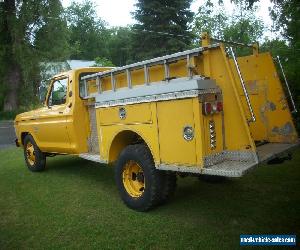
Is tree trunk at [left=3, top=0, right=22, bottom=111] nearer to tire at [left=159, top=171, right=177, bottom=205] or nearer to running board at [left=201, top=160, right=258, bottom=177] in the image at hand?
tire at [left=159, top=171, right=177, bottom=205]

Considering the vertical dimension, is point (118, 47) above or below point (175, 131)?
above

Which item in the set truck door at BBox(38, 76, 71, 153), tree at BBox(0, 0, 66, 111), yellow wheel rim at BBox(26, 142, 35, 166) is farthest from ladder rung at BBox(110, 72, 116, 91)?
tree at BBox(0, 0, 66, 111)

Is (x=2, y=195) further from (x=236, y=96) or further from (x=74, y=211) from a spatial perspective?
(x=236, y=96)

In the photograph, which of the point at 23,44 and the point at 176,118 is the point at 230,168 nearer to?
the point at 176,118

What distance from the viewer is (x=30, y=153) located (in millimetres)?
9344

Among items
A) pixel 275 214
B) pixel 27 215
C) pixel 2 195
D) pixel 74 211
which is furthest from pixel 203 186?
pixel 2 195

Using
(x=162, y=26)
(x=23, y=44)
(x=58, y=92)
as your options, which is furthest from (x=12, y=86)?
(x=58, y=92)

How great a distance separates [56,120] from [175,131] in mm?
3539

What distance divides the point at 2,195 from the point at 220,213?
4176 millimetres

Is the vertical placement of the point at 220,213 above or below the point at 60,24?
below

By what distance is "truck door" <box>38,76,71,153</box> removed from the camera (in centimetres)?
757

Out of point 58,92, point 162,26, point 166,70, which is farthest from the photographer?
point 162,26

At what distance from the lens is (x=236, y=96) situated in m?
4.69

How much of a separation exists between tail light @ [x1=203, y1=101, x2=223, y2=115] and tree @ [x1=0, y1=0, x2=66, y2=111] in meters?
25.9
